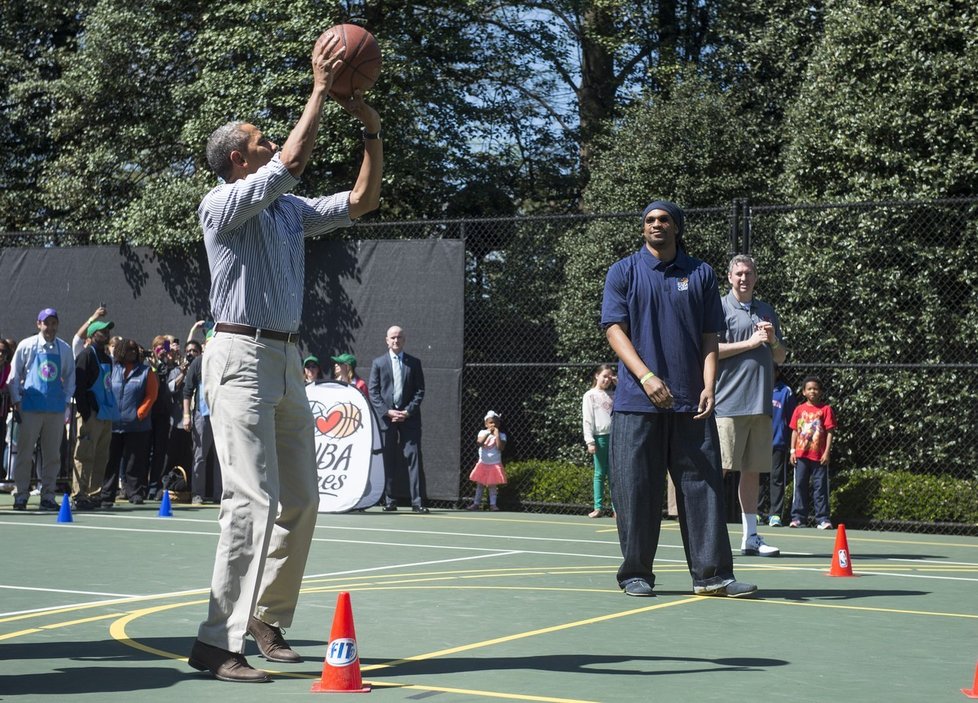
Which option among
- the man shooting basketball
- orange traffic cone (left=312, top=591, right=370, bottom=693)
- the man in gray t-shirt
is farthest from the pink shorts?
orange traffic cone (left=312, top=591, right=370, bottom=693)

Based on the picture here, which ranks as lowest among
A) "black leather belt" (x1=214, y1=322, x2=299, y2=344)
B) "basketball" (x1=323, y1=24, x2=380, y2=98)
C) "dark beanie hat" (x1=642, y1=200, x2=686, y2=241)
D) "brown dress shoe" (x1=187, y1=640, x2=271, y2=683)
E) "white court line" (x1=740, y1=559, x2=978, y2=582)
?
"brown dress shoe" (x1=187, y1=640, x2=271, y2=683)

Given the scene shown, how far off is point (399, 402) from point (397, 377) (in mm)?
292

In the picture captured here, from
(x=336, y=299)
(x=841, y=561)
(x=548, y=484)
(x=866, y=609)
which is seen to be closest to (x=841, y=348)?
(x=548, y=484)

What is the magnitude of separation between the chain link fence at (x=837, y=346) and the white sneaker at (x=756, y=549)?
3.86m

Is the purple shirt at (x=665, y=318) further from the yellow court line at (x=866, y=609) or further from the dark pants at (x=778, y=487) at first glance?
the dark pants at (x=778, y=487)

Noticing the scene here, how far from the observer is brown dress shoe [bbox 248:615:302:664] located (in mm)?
5781

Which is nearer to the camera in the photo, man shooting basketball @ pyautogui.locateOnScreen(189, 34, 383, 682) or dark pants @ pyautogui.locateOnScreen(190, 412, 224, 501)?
man shooting basketball @ pyautogui.locateOnScreen(189, 34, 383, 682)

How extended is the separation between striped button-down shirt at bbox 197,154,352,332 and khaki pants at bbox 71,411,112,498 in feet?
33.4

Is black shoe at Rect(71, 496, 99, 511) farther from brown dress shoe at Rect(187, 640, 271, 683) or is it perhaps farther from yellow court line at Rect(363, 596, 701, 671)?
brown dress shoe at Rect(187, 640, 271, 683)

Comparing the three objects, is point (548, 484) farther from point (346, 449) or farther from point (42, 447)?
point (42, 447)

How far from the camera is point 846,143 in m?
17.2

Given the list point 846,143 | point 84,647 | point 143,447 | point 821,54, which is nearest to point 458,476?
point 143,447

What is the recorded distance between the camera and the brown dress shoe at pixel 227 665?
17.5 feet

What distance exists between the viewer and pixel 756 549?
10.7 m
